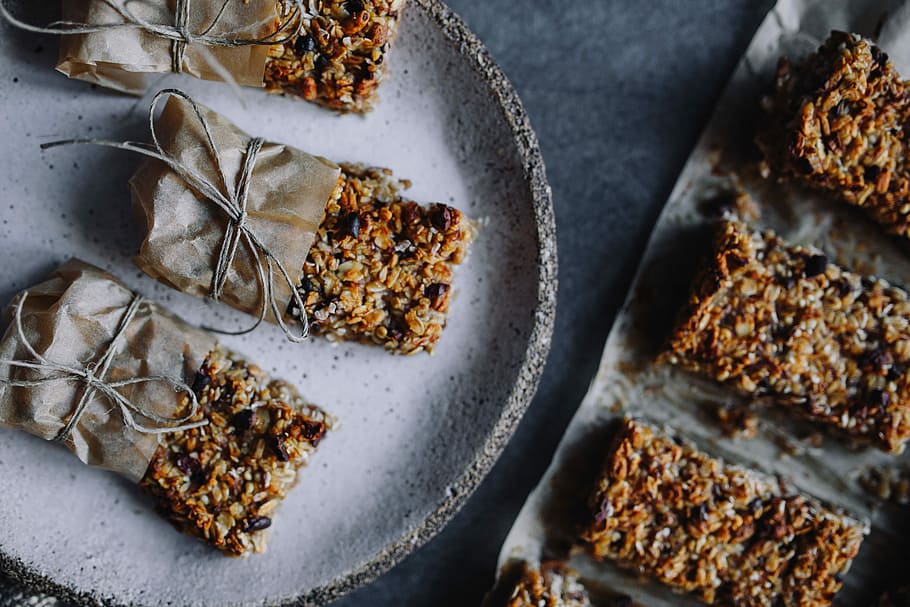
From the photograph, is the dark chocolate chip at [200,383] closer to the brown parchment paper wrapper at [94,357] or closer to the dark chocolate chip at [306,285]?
the brown parchment paper wrapper at [94,357]

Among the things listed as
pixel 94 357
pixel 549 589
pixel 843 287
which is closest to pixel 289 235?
pixel 94 357

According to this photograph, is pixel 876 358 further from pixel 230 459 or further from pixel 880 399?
pixel 230 459

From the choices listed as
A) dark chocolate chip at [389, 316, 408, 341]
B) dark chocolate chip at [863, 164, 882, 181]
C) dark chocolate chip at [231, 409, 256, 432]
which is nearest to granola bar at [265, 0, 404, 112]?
dark chocolate chip at [389, 316, 408, 341]

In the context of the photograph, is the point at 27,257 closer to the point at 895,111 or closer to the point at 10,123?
the point at 10,123

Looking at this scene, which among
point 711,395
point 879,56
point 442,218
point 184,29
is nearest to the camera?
point 184,29

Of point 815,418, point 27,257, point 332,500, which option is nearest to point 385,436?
point 332,500

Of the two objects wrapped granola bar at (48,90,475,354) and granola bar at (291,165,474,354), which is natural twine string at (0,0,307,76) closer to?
wrapped granola bar at (48,90,475,354)
